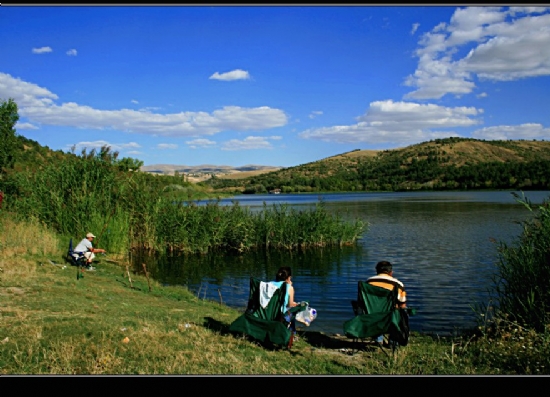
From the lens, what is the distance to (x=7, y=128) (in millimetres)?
22703

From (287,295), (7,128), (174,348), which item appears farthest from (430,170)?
(174,348)

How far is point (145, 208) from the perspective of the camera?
75.7 feet

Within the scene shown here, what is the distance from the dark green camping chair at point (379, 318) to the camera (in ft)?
22.7

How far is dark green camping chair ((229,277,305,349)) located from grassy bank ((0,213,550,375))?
7.0 inches

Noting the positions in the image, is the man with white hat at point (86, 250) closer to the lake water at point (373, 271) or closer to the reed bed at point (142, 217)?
the lake water at point (373, 271)

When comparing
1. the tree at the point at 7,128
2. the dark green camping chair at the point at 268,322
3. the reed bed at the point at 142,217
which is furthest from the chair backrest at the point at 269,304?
the tree at the point at 7,128

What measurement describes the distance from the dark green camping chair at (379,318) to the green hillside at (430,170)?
76.8 metres

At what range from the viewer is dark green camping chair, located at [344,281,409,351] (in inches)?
272

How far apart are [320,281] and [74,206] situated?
10834 millimetres

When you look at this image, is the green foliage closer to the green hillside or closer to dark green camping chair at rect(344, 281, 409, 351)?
dark green camping chair at rect(344, 281, 409, 351)

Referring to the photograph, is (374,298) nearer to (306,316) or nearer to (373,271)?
(306,316)

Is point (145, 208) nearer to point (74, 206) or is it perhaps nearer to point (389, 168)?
point (74, 206)

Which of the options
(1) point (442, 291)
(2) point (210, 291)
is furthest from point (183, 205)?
(1) point (442, 291)

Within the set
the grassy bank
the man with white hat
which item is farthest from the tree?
the grassy bank
